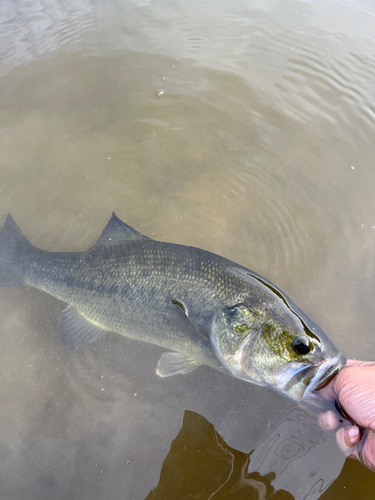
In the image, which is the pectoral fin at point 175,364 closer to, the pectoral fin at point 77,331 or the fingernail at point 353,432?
the pectoral fin at point 77,331

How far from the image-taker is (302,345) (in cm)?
203

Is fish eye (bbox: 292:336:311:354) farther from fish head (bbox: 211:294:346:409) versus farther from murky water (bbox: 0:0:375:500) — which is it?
murky water (bbox: 0:0:375:500)

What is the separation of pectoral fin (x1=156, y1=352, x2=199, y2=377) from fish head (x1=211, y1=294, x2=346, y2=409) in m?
0.29

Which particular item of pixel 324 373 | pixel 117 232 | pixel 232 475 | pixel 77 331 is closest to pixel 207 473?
pixel 232 475

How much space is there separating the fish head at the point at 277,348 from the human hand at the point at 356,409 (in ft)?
0.28

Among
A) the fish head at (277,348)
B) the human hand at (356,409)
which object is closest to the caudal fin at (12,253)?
the fish head at (277,348)

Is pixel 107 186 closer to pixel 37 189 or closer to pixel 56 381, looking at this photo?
pixel 37 189

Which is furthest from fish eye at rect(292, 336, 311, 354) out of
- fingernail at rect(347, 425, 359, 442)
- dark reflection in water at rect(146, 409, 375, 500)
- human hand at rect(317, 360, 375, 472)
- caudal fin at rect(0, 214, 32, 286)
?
caudal fin at rect(0, 214, 32, 286)

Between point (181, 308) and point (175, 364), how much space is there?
0.50 metres

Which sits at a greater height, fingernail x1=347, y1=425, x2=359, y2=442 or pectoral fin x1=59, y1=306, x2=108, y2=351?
fingernail x1=347, y1=425, x2=359, y2=442

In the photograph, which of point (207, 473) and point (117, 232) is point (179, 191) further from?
point (207, 473)

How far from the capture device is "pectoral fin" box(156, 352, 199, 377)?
8.29 ft

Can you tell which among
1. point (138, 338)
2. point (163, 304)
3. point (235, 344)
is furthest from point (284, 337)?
point (138, 338)

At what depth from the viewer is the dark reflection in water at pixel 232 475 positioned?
2.33m
